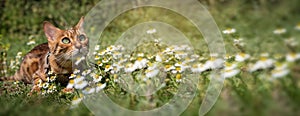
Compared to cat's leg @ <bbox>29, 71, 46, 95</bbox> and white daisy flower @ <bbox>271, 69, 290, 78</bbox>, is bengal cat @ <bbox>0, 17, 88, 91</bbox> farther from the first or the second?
white daisy flower @ <bbox>271, 69, 290, 78</bbox>

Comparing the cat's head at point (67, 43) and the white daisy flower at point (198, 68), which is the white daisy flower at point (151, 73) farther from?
the cat's head at point (67, 43)

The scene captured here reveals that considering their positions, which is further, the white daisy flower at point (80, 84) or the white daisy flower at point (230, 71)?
the white daisy flower at point (80, 84)

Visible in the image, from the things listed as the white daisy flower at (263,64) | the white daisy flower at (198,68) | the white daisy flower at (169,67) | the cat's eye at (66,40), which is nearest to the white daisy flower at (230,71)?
the white daisy flower at (263,64)

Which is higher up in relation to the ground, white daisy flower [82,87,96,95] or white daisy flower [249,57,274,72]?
white daisy flower [82,87,96,95]

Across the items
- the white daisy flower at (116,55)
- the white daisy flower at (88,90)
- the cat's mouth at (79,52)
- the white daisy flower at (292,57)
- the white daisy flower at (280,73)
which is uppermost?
the cat's mouth at (79,52)

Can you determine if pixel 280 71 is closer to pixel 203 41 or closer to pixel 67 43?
pixel 67 43

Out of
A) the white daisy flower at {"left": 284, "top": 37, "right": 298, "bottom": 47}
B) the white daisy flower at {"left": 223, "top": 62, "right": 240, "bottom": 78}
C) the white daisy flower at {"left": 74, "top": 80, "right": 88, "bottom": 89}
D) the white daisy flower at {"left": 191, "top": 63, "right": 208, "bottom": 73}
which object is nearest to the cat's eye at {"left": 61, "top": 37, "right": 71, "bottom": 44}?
the white daisy flower at {"left": 74, "top": 80, "right": 88, "bottom": 89}

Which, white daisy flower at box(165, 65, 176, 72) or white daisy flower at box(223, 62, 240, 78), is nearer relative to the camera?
white daisy flower at box(223, 62, 240, 78)
